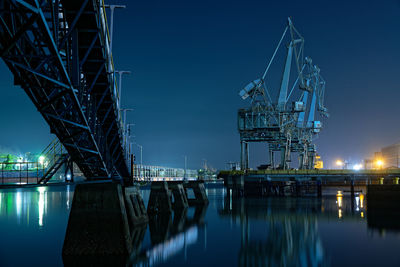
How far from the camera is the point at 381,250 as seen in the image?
27000mm

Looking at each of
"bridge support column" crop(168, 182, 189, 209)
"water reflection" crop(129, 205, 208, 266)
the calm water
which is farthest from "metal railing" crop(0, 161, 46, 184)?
"bridge support column" crop(168, 182, 189, 209)

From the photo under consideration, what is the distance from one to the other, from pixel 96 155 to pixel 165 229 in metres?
12.7

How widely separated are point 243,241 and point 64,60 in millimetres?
19082

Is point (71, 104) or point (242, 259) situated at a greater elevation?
point (71, 104)

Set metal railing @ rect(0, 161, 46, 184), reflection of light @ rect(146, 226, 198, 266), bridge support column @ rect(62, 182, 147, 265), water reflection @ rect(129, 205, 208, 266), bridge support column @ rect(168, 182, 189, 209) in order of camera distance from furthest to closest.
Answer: bridge support column @ rect(168, 182, 189, 209)
metal railing @ rect(0, 161, 46, 184)
reflection of light @ rect(146, 226, 198, 266)
water reflection @ rect(129, 205, 208, 266)
bridge support column @ rect(62, 182, 147, 265)

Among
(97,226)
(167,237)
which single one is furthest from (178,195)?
(97,226)

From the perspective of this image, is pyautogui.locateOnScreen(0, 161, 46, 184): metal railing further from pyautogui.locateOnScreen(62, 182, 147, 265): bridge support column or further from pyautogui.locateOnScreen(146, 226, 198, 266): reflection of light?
pyautogui.locateOnScreen(146, 226, 198, 266): reflection of light

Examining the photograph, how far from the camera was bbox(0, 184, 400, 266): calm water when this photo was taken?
23484 mm

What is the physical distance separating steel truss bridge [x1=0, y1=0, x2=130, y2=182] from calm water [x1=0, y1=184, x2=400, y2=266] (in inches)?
297

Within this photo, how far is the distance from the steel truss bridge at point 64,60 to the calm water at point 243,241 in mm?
7542

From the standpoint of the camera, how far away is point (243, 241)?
30.4m

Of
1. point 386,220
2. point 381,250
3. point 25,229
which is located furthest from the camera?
point 386,220

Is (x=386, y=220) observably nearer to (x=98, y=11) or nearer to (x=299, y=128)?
(x=98, y=11)

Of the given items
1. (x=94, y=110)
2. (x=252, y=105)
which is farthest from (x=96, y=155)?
(x=252, y=105)
